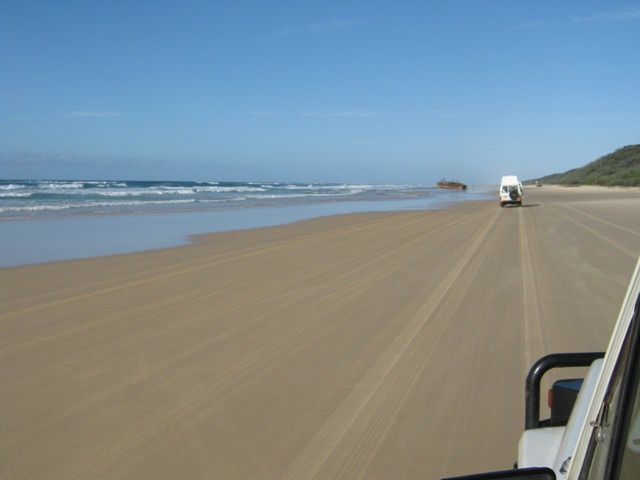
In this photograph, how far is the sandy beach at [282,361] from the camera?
13.0 ft

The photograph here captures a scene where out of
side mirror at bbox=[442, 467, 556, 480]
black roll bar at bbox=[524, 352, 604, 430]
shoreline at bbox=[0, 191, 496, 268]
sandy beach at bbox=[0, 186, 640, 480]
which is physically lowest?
shoreline at bbox=[0, 191, 496, 268]

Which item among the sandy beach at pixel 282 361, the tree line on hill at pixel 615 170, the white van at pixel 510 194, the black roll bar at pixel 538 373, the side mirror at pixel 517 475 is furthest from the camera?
the tree line on hill at pixel 615 170

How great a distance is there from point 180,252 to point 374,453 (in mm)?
11040

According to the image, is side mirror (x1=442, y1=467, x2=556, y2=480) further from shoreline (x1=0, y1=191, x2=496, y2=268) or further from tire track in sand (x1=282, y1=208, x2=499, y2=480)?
shoreline (x1=0, y1=191, x2=496, y2=268)

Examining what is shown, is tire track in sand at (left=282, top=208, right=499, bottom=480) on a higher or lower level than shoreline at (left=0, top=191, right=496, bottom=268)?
higher

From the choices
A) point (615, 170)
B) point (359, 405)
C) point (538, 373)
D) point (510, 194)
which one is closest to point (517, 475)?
point (538, 373)

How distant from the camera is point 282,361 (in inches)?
230

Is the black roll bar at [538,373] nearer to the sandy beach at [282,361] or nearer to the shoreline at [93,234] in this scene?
the sandy beach at [282,361]

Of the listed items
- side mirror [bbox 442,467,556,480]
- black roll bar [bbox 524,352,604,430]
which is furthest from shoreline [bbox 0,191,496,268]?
side mirror [bbox 442,467,556,480]

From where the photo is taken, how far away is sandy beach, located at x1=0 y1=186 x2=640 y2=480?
3.97m

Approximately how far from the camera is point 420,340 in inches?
255

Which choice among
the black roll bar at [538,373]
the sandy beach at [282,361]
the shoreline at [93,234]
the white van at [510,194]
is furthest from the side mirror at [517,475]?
the white van at [510,194]

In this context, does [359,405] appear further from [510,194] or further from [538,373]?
[510,194]

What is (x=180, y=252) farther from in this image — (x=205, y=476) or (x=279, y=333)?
(x=205, y=476)
